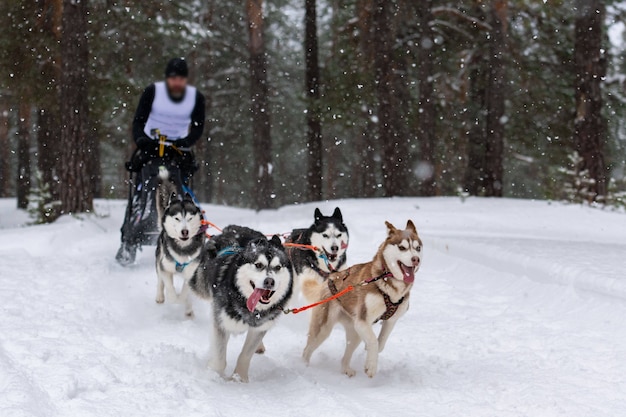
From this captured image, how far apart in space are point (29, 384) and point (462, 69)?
655 inches

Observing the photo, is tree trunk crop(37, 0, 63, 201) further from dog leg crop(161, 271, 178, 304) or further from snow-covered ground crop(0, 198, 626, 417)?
dog leg crop(161, 271, 178, 304)

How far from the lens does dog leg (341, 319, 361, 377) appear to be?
16.3ft

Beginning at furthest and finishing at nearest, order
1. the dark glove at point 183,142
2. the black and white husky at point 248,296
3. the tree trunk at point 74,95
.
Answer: the tree trunk at point 74,95 → the dark glove at point 183,142 → the black and white husky at point 248,296

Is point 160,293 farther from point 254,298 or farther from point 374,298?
point 374,298

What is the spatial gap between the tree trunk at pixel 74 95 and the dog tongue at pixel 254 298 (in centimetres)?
808

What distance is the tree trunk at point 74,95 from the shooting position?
11203mm

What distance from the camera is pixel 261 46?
15875mm

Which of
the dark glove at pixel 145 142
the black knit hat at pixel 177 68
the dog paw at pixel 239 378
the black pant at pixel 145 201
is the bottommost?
the dog paw at pixel 239 378

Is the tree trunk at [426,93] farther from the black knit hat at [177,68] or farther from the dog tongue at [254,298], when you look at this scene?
the dog tongue at [254,298]

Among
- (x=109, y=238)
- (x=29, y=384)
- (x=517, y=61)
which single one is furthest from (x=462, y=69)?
(x=29, y=384)

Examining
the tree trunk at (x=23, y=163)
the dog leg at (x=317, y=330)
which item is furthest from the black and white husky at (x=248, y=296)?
the tree trunk at (x=23, y=163)

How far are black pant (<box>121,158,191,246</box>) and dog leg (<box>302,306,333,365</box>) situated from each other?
3.19 m

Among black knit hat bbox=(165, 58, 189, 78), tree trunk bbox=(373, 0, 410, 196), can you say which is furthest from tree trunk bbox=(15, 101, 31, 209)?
black knit hat bbox=(165, 58, 189, 78)

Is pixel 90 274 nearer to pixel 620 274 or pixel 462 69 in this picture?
pixel 620 274
